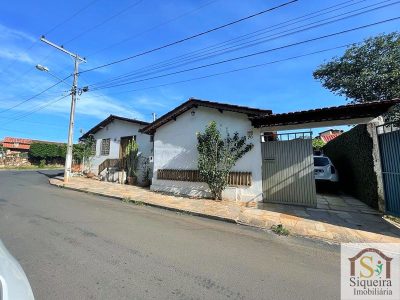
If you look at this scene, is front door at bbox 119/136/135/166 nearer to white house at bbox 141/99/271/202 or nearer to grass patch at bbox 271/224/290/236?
white house at bbox 141/99/271/202

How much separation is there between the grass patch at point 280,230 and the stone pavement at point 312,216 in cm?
14

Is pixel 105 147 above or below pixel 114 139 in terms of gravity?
below

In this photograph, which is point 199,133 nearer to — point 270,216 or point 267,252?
point 270,216

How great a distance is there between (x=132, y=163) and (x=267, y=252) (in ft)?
43.9

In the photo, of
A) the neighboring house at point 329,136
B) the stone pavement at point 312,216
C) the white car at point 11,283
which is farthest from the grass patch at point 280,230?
the neighboring house at point 329,136

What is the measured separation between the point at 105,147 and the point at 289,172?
15606 millimetres

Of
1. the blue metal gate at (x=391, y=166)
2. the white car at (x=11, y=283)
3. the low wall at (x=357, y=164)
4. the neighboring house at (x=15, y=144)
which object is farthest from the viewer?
the neighboring house at (x=15, y=144)

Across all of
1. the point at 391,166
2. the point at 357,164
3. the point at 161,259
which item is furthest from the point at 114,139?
the point at 391,166

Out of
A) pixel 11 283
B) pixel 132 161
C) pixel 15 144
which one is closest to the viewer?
pixel 11 283

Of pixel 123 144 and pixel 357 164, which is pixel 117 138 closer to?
pixel 123 144

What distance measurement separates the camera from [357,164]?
10.4 meters

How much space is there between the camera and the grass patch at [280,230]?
20.9 feet

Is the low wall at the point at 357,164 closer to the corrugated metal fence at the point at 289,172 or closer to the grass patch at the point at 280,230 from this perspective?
the corrugated metal fence at the point at 289,172

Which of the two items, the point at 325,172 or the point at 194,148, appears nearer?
the point at 194,148
